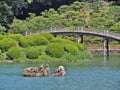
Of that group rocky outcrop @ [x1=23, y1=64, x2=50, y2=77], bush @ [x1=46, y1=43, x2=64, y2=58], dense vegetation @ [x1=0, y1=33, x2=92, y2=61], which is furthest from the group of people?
bush @ [x1=46, y1=43, x2=64, y2=58]

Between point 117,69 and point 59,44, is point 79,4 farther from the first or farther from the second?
point 117,69

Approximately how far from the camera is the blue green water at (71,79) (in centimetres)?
3800

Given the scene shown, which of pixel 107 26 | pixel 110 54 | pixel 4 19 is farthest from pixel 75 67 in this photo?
pixel 4 19

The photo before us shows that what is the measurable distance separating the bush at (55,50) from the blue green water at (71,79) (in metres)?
5.69

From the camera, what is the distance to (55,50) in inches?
2404

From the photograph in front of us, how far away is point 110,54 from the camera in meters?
75.3

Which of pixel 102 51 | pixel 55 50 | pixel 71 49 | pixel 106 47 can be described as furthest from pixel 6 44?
pixel 102 51

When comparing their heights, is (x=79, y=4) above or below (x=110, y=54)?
above

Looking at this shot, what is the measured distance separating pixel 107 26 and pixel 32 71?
121ft

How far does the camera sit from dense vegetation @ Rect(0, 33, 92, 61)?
60.2 meters

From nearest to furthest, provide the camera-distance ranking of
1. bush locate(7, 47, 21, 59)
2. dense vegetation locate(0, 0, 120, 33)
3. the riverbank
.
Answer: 1. bush locate(7, 47, 21, 59)
2. the riverbank
3. dense vegetation locate(0, 0, 120, 33)

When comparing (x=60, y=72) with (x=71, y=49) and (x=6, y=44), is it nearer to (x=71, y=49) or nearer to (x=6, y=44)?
(x=71, y=49)

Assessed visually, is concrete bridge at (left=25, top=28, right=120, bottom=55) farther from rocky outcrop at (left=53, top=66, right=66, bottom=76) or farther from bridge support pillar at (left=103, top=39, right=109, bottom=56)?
rocky outcrop at (left=53, top=66, right=66, bottom=76)

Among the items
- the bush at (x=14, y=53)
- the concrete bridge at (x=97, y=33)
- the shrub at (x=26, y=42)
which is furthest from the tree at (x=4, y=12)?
the bush at (x=14, y=53)
